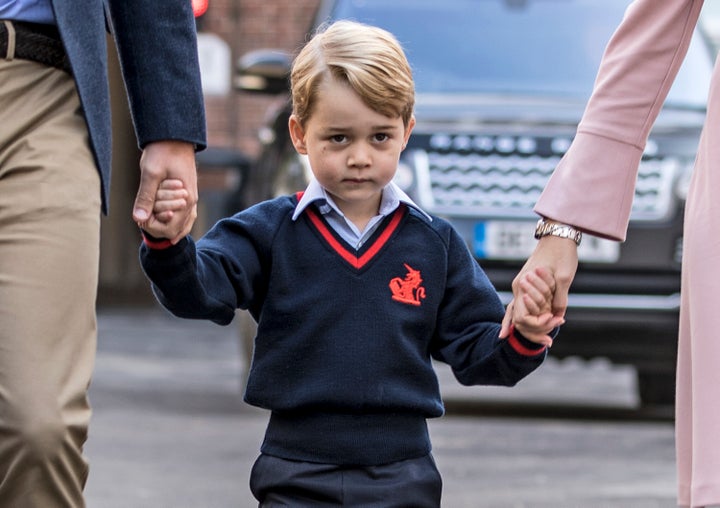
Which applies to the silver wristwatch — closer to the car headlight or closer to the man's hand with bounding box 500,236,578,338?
the man's hand with bounding box 500,236,578,338

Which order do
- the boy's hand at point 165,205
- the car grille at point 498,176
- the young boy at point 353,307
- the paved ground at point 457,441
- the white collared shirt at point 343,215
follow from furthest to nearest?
the car grille at point 498,176 → the paved ground at point 457,441 → the white collared shirt at point 343,215 → the young boy at point 353,307 → the boy's hand at point 165,205

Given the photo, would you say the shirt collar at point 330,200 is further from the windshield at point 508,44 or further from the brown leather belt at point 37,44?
the windshield at point 508,44

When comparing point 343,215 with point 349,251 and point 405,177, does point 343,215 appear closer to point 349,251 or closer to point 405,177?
point 349,251

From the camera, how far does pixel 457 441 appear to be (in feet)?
25.5

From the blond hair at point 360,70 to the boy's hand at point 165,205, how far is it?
16.1 inches

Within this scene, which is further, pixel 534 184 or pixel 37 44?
pixel 534 184

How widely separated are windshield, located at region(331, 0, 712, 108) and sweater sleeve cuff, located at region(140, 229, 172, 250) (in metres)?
5.53

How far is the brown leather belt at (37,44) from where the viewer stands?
3.06 meters

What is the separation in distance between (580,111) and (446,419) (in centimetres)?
157

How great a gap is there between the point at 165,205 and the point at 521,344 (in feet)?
2.26

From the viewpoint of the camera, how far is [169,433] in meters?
7.88

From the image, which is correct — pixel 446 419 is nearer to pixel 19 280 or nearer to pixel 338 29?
pixel 338 29

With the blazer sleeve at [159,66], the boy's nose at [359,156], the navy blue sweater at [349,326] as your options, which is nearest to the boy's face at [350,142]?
the boy's nose at [359,156]

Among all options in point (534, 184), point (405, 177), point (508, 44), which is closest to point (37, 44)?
point (405, 177)
